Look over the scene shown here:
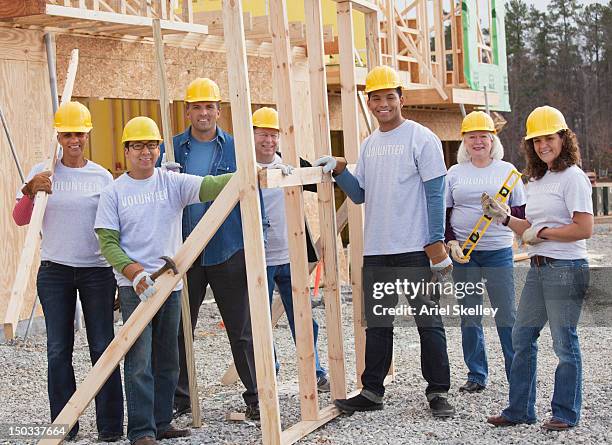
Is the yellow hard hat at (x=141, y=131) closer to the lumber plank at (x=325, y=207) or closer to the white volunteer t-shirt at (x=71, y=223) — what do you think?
the white volunteer t-shirt at (x=71, y=223)

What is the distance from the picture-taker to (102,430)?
213 inches

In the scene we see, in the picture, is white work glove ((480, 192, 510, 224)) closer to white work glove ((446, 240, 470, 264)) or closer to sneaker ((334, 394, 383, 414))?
white work glove ((446, 240, 470, 264))

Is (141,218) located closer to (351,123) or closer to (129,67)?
(351,123)

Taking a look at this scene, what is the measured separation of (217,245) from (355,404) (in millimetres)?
1260

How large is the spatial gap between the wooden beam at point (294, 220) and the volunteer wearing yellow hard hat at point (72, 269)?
3.24 feet

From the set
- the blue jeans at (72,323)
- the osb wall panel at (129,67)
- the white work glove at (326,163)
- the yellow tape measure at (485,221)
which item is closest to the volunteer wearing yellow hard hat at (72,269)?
the blue jeans at (72,323)

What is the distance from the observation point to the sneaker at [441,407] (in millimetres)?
5855

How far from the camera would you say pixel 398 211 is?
576 cm

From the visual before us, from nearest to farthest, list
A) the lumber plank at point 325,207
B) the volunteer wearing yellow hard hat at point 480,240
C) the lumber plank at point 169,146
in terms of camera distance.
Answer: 1. the lumber plank at point 169,146
2. the lumber plank at point 325,207
3. the volunteer wearing yellow hard hat at point 480,240

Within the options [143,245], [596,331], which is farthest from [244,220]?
[596,331]

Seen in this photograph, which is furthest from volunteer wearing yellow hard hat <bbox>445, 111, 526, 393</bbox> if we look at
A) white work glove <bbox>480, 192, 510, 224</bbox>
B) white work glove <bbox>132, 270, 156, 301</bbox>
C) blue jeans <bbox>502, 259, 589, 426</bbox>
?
white work glove <bbox>132, 270, 156, 301</bbox>

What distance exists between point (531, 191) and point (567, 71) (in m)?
47.6

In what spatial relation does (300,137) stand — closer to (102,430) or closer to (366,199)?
(366,199)

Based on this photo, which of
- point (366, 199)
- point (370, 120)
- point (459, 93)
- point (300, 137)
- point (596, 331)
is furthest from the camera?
point (459, 93)
